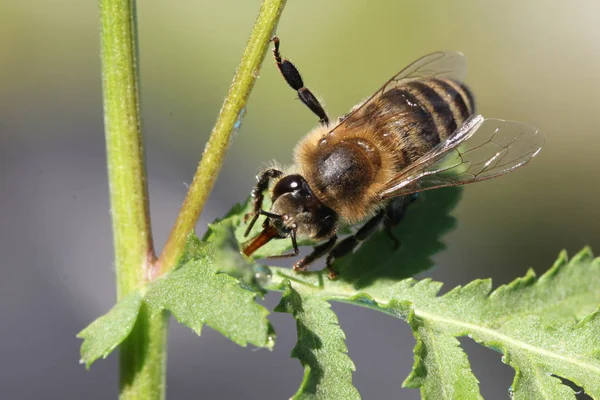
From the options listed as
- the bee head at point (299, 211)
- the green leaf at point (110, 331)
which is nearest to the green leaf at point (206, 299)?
the green leaf at point (110, 331)

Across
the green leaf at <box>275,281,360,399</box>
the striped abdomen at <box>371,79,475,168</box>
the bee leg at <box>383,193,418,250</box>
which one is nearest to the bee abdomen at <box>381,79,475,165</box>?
the striped abdomen at <box>371,79,475,168</box>

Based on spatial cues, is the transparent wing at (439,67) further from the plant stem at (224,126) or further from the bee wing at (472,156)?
the plant stem at (224,126)

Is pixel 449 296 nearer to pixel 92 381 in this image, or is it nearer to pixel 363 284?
pixel 363 284

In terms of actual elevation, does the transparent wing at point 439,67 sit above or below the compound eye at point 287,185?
below

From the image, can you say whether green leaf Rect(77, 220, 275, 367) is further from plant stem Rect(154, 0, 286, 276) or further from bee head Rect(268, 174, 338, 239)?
bee head Rect(268, 174, 338, 239)

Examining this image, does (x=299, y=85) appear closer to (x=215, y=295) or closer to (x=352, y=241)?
(x=352, y=241)

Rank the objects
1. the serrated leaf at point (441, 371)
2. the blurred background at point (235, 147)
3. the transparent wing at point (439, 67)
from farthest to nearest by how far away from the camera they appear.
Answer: the blurred background at point (235, 147) < the transparent wing at point (439, 67) < the serrated leaf at point (441, 371)

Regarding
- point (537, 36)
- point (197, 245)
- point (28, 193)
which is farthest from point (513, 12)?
point (197, 245)
